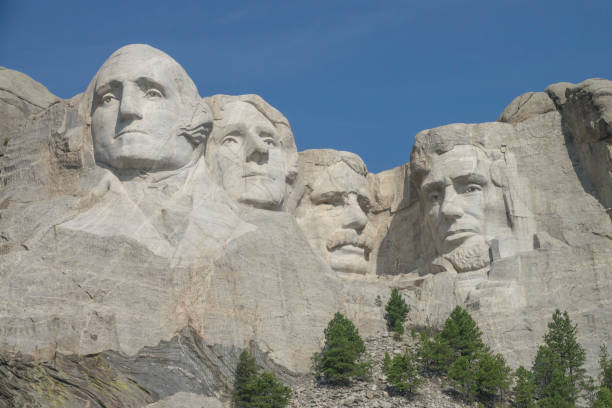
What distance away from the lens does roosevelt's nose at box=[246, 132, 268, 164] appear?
26.8m

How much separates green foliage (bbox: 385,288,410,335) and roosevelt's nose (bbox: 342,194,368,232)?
3.55m

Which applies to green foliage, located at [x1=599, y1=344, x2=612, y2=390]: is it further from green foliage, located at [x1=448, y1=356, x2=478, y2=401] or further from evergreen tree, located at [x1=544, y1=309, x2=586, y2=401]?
green foliage, located at [x1=448, y1=356, x2=478, y2=401]

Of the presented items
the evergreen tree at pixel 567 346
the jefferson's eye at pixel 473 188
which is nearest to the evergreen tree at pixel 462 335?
the evergreen tree at pixel 567 346

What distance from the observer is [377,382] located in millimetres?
22672

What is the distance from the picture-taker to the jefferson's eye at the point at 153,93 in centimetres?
2470

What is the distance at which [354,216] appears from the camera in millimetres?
28453

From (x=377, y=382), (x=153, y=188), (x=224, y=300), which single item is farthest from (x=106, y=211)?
(x=377, y=382)

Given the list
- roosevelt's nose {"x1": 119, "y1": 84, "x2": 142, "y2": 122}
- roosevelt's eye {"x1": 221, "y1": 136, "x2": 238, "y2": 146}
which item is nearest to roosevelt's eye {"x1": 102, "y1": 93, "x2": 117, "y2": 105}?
roosevelt's nose {"x1": 119, "y1": 84, "x2": 142, "y2": 122}

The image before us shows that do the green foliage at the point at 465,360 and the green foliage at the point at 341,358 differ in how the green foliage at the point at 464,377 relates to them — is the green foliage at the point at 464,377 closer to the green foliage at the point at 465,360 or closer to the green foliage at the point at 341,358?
the green foliage at the point at 465,360

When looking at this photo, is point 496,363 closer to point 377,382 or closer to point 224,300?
point 377,382

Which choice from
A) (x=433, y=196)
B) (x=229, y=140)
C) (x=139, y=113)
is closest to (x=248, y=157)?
(x=229, y=140)

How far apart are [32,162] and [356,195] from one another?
678cm

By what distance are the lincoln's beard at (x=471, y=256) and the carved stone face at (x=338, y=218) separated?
229 centimetres

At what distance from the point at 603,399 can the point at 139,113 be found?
891cm
